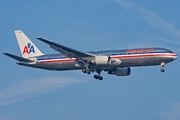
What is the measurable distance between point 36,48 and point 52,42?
12098 millimetres

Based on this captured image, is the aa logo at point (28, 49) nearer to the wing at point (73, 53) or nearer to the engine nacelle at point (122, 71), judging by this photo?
the wing at point (73, 53)

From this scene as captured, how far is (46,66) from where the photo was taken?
9894cm

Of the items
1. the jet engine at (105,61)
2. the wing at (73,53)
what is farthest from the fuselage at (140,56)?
the wing at (73,53)

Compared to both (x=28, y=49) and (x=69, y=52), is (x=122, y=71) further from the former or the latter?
(x=28, y=49)

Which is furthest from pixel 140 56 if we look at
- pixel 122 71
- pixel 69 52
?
pixel 69 52

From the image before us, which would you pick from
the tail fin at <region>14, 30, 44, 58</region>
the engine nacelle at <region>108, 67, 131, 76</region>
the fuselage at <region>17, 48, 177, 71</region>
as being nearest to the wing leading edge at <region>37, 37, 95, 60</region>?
the fuselage at <region>17, 48, 177, 71</region>

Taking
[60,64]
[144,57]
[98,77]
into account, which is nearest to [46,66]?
[60,64]

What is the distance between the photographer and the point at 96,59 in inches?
3765

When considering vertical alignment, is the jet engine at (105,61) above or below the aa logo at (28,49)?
below

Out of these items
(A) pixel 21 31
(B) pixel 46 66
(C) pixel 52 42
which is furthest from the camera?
(A) pixel 21 31

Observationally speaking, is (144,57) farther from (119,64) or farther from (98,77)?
(98,77)

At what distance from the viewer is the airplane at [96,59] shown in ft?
306

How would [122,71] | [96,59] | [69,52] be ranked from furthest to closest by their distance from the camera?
[122,71], [69,52], [96,59]

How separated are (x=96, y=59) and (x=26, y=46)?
1589 cm
